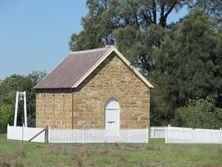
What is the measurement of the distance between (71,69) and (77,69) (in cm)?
106

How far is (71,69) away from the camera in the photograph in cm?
4603

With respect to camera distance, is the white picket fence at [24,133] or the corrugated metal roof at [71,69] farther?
the corrugated metal roof at [71,69]

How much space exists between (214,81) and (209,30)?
4.26 meters

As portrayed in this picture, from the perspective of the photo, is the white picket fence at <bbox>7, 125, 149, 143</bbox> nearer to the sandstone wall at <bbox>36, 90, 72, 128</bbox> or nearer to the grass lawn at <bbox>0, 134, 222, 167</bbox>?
the grass lawn at <bbox>0, 134, 222, 167</bbox>

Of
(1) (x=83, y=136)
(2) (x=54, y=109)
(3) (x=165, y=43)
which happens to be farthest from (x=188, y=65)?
(1) (x=83, y=136)

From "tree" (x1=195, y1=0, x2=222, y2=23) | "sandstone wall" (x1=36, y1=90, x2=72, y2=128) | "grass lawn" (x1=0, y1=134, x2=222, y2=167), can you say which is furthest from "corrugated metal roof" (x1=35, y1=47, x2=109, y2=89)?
"tree" (x1=195, y1=0, x2=222, y2=23)

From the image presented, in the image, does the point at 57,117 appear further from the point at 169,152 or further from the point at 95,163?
the point at 95,163

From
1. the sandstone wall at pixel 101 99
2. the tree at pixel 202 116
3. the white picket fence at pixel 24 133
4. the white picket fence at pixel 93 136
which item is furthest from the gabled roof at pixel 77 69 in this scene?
the white picket fence at pixel 93 136

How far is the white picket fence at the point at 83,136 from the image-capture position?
36344mm

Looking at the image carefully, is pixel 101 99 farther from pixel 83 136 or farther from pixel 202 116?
pixel 202 116

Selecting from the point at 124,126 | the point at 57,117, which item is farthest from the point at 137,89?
the point at 57,117

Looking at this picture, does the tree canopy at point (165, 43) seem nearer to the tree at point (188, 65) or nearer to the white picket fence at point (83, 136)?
the tree at point (188, 65)

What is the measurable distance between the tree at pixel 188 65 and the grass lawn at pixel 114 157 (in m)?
18.4

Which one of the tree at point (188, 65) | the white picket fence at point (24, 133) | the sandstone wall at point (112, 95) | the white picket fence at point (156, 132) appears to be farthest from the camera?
the tree at point (188, 65)
